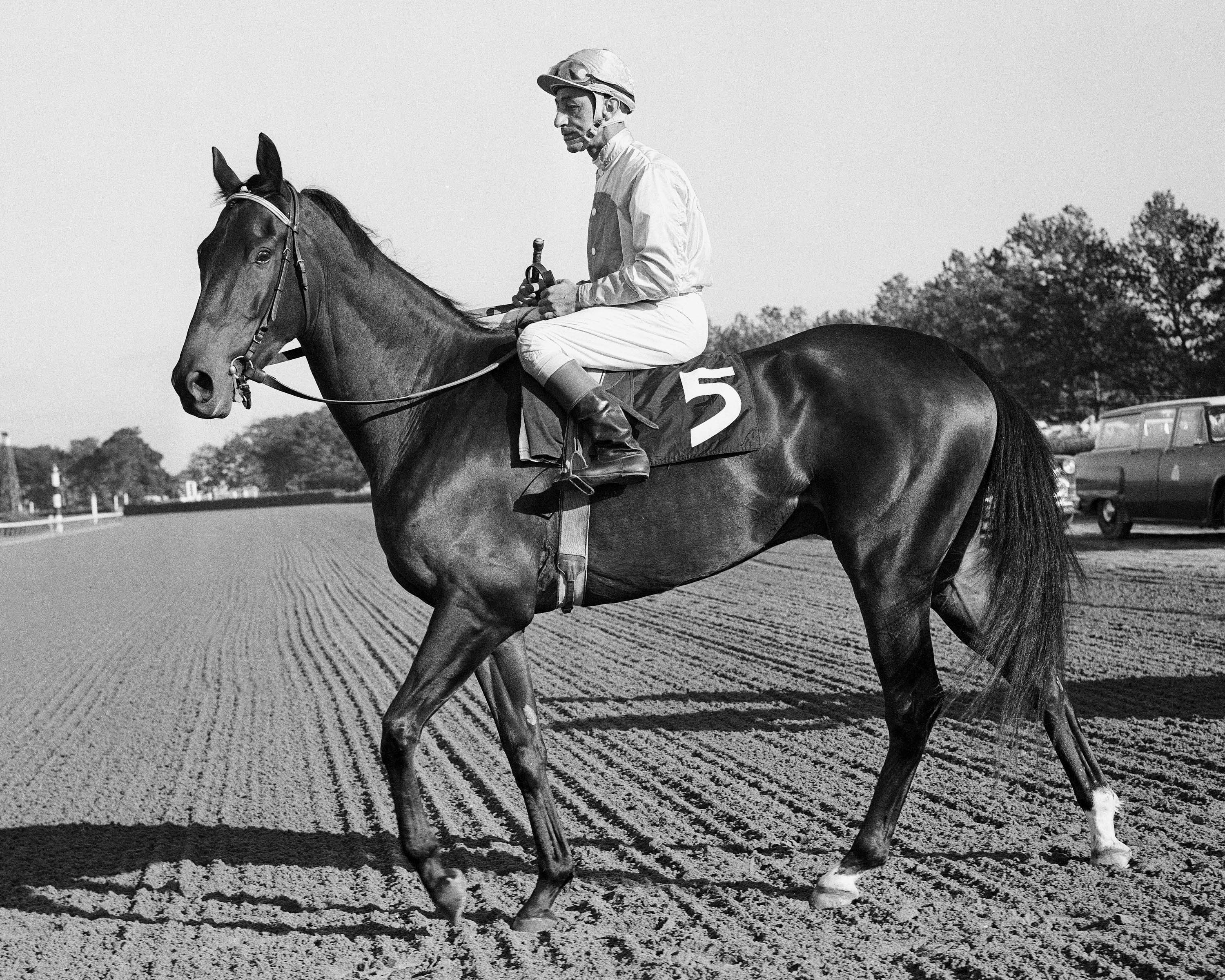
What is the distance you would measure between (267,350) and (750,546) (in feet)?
5.72

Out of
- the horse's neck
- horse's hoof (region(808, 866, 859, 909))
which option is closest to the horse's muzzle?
the horse's neck

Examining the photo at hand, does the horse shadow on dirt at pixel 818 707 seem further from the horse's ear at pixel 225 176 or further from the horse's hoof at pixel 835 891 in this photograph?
the horse's ear at pixel 225 176

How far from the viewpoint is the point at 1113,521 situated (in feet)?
59.6

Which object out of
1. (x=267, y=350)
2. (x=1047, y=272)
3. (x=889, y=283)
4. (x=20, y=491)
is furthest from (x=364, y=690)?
(x=20, y=491)

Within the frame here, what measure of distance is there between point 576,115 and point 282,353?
50.3 inches

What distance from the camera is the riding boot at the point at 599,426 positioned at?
148 inches

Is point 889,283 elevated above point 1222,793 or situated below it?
above

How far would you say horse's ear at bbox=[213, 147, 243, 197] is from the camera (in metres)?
3.93

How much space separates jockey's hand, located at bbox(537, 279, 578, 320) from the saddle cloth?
9.5 inches

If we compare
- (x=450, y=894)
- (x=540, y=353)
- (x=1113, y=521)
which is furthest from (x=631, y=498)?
(x=1113, y=521)

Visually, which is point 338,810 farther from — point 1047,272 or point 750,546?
point 1047,272

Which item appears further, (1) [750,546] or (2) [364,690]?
(2) [364,690]

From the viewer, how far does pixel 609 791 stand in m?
5.48

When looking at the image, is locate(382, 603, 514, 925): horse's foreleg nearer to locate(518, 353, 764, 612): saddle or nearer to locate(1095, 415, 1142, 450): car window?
locate(518, 353, 764, 612): saddle
